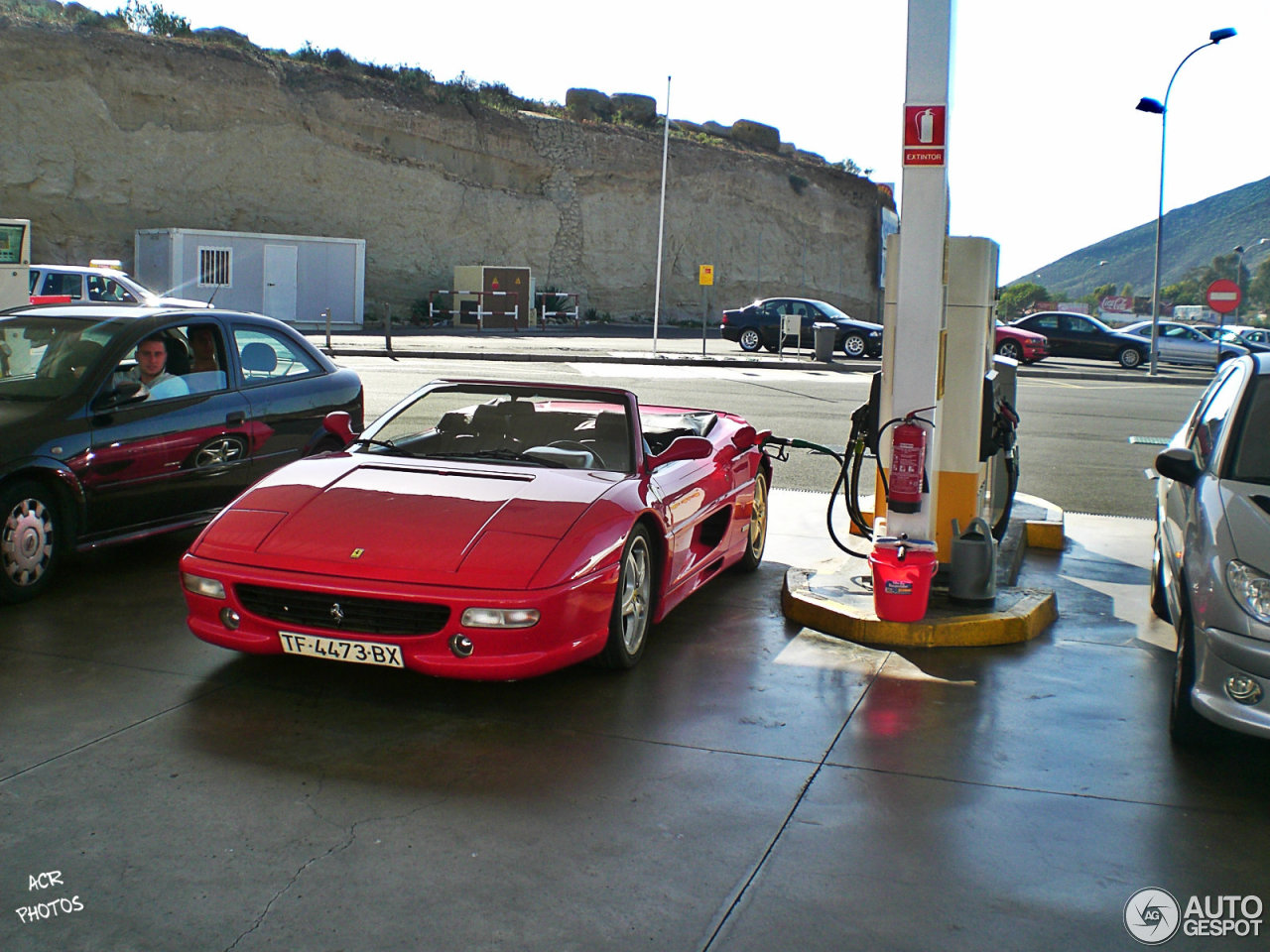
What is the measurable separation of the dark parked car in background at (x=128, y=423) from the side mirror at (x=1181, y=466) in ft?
16.1

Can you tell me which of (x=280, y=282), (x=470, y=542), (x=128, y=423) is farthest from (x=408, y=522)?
(x=280, y=282)

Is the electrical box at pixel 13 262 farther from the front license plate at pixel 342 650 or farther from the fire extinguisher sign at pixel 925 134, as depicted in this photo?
the fire extinguisher sign at pixel 925 134

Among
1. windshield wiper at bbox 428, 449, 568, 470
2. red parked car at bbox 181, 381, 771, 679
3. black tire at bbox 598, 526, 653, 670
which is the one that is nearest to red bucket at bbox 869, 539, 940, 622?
red parked car at bbox 181, 381, 771, 679

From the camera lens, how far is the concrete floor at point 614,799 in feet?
9.84

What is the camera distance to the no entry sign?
104 ft

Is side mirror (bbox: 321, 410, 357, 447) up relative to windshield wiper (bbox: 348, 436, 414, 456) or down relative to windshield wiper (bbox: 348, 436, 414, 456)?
up

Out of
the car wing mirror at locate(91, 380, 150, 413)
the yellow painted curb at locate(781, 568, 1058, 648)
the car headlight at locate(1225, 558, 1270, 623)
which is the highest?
the car wing mirror at locate(91, 380, 150, 413)

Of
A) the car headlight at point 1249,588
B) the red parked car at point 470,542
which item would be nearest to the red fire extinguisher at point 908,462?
the red parked car at point 470,542

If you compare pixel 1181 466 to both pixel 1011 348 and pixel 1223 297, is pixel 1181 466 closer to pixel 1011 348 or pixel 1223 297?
pixel 1011 348

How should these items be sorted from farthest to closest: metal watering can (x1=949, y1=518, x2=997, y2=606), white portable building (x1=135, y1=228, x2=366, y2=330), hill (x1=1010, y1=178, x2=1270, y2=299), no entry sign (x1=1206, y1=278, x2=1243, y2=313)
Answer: hill (x1=1010, y1=178, x2=1270, y2=299), white portable building (x1=135, y1=228, x2=366, y2=330), no entry sign (x1=1206, y1=278, x2=1243, y2=313), metal watering can (x1=949, y1=518, x2=997, y2=606)

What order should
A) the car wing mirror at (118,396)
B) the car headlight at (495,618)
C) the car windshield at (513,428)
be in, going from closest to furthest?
the car headlight at (495,618)
the car windshield at (513,428)
the car wing mirror at (118,396)

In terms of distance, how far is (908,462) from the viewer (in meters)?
5.92

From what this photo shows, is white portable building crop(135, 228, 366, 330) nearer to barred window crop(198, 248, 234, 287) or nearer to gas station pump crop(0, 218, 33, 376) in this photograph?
barred window crop(198, 248, 234, 287)

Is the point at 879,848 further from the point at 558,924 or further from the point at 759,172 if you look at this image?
the point at 759,172
